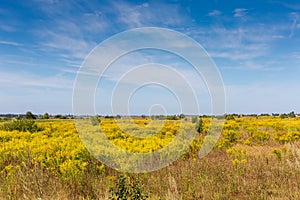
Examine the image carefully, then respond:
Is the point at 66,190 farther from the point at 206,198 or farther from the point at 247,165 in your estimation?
the point at 247,165

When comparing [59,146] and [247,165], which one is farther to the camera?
[59,146]

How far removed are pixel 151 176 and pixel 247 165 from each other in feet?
8.45

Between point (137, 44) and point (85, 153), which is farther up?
Result: point (137, 44)

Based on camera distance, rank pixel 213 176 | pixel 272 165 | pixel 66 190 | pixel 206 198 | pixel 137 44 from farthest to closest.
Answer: pixel 137 44
pixel 272 165
pixel 213 176
pixel 66 190
pixel 206 198

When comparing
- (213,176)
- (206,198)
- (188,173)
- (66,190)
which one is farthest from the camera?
(188,173)

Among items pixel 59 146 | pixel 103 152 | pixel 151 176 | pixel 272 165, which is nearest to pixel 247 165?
pixel 272 165

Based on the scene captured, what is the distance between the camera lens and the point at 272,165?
6711 mm

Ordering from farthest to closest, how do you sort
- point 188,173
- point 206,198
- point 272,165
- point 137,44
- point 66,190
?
point 137,44 → point 272,165 → point 188,173 → point 66,190 → point 206,198

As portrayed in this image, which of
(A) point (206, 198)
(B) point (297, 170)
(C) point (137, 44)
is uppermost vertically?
(C) point (137, 44)

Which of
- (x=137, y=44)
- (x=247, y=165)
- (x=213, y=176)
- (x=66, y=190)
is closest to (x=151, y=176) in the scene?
(x=213, y=176)

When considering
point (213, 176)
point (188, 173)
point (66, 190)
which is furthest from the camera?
point (188, 173)

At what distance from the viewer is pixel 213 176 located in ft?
19.3

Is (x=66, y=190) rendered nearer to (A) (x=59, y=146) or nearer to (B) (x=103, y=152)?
(B) (x=103, y=152)

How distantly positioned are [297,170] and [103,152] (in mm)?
4644
